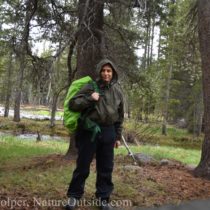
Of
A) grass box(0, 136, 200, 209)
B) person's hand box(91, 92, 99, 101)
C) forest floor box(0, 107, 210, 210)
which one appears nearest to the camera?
person's hand box(91, 92, 99, 101)

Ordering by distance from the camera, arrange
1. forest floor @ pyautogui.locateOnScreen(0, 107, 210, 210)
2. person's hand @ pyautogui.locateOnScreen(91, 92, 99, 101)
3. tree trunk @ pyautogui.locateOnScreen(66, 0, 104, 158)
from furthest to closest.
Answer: tree trunk @ pyautogui.locateOnScreen(66, 0, 104, 158) < forest floor @ pyautogui.locateOnScreen(0, 107, 210, 210) < person's hand @ pyautogui.locateOnScreen(91, 92, 99, 101)

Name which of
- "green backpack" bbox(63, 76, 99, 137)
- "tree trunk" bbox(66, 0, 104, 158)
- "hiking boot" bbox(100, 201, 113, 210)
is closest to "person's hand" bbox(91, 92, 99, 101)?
"green backpack" bbox(63, 76, 99, 137)

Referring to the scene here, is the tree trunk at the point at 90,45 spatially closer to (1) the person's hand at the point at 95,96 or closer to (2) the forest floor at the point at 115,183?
(2) the forest floor at the point at 115,183

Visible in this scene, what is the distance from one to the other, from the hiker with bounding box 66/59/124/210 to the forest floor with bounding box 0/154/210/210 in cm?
33

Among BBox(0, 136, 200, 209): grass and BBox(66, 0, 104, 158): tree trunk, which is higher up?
BBox(66, 0, 104, 158): tree trunk

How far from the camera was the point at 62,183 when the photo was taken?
24.4 ft

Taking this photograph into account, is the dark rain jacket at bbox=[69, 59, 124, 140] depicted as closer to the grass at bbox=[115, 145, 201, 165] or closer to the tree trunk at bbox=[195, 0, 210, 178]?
the tree trunk at bbox=[195, 0, 210, 178]

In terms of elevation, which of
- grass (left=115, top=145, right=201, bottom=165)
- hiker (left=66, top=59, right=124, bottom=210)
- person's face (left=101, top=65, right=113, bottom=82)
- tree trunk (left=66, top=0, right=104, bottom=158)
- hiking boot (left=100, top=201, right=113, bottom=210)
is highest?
tree trunk (left=66, top=0, right=104, bottom=158)

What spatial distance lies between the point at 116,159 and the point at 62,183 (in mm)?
3778

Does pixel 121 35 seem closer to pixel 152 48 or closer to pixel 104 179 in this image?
pixel 104 179

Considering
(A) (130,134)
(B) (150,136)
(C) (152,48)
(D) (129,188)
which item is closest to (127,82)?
(D) (129,188)

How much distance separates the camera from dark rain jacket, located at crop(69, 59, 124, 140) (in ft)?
19.0

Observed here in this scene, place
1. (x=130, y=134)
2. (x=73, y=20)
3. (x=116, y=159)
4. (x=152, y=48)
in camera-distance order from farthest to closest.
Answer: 1. (x=152, y=48)
2. (x=130, y=134)
3. (x=73, y=20)
4. (x=116, y=159)

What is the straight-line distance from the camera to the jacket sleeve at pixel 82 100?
5754mm
